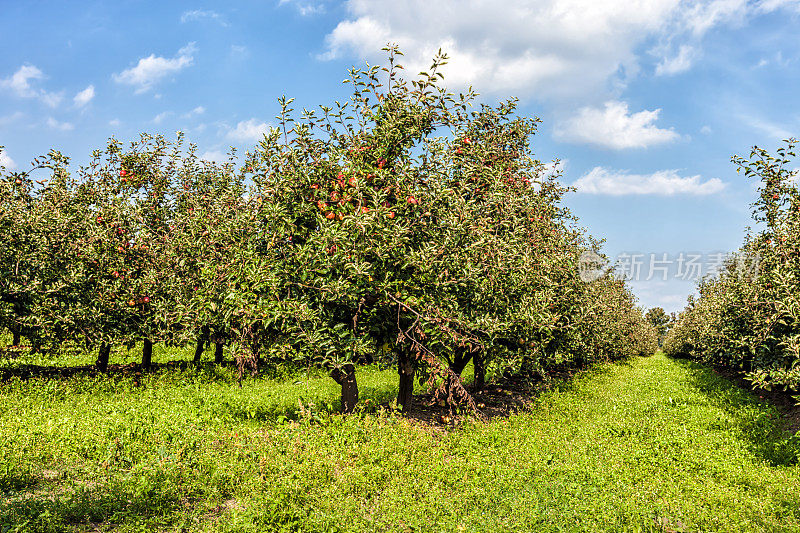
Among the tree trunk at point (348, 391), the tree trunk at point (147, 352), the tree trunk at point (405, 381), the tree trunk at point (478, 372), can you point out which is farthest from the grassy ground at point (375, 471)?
the tree trunk at point (147, 352)

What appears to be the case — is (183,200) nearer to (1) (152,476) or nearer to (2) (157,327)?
(2) (157,327)

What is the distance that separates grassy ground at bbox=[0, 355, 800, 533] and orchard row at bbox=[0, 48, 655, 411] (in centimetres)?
183

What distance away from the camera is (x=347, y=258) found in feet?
36.5

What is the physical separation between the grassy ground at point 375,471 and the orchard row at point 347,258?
183 cm

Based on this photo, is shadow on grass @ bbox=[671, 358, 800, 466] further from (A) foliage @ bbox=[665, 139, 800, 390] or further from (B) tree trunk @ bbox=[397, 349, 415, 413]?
(B) tree trunk @ bbox=[397, 349, 415, 413]

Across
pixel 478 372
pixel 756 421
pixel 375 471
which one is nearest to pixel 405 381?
pixel 478 372

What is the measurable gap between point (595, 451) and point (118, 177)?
21120 millimetres

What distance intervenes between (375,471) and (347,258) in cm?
419

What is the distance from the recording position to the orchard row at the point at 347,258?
1181cm

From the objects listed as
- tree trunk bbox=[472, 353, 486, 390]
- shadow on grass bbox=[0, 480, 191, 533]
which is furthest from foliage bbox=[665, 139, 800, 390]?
shadow on grass bbox=[0, 480, 191, 533]

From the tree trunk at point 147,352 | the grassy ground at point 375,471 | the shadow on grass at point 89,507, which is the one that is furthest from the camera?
the tree trunk at point 147,352

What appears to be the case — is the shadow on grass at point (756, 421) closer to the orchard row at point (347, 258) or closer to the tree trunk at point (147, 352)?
the orchard row at point (347, 258)

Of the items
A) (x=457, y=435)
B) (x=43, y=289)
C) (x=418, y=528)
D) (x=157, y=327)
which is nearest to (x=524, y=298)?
(x=457, y=435)

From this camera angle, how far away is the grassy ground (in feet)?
26.0
